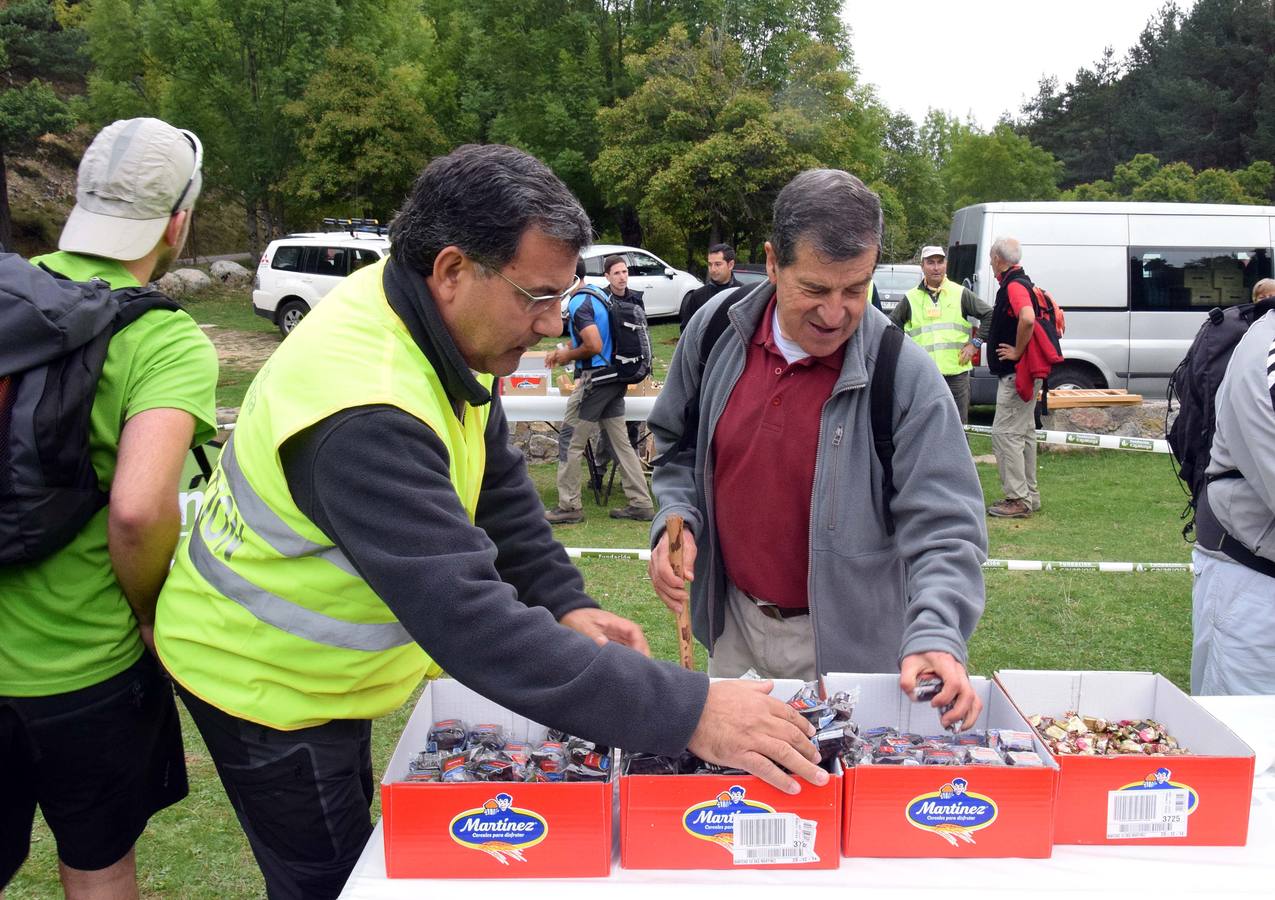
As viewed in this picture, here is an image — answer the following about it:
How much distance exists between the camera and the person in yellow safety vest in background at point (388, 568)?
156 cm

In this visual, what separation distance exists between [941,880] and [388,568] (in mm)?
1088

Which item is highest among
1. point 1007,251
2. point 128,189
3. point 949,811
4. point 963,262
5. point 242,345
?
point 128,189

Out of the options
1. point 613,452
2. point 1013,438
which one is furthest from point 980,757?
point 1013,438

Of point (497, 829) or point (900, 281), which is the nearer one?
point (497, 829)

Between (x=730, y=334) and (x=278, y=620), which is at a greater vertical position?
(x=730, y=334)

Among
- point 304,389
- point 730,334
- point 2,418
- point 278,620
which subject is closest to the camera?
point 304,389

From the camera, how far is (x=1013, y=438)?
8555mm

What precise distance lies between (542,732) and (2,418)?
1194 millimetres

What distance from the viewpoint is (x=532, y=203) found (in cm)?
166

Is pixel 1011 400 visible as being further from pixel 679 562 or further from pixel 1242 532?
pixel 679 562

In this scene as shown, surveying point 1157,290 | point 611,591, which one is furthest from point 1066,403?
point 611,591

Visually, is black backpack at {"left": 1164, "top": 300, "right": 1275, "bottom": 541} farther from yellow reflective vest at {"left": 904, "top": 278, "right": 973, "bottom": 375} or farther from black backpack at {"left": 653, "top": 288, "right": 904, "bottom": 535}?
yellow reflective vest at {"left": 904, "top": 278, "right": 973, "bottom": 375}

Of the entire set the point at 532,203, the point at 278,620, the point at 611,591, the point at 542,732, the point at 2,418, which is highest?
the point at 532,203

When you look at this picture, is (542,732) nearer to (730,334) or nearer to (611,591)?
(730,334)
